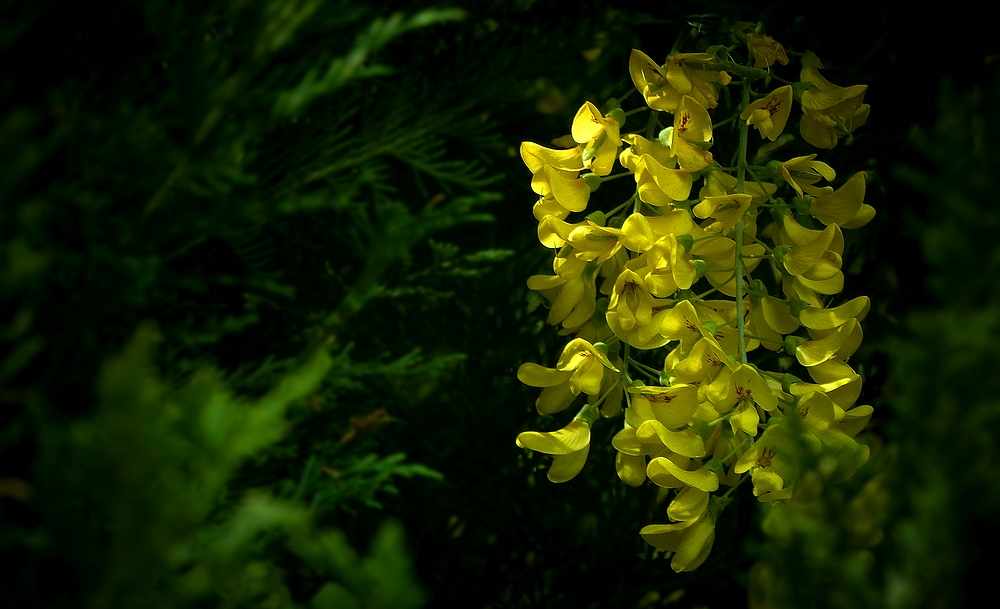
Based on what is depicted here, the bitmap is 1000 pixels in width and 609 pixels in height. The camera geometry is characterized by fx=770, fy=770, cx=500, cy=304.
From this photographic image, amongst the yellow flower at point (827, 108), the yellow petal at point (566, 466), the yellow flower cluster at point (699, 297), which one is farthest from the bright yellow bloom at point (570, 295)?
the yellow flower at point (827, 108)

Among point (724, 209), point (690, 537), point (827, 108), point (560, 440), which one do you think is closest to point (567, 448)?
point (560, 440)

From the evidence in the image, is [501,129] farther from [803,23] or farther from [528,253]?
[803,23]

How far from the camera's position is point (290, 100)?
50 cm

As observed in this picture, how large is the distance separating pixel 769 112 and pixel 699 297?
0.54ft

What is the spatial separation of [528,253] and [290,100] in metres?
0.57

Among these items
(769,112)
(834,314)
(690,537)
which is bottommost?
(690,537)

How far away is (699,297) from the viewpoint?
2.10ft

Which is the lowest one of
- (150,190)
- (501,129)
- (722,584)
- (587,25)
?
(722,584)

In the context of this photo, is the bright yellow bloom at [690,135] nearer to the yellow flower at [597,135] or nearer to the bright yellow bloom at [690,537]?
the yellow flower at [597,135]

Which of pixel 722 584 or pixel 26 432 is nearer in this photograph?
pixel 26 432

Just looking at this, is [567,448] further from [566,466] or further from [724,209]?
[724,209]

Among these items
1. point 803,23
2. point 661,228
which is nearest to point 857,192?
point 661,228

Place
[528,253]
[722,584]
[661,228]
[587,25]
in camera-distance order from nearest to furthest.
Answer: [661,228] < [587,25] < [722,584] < [528,253]

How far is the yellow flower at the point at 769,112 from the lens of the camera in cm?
62
